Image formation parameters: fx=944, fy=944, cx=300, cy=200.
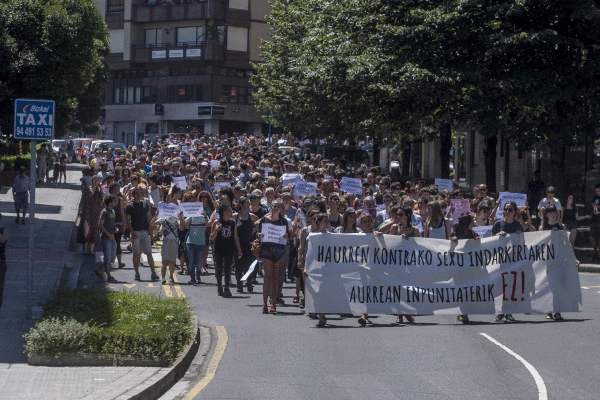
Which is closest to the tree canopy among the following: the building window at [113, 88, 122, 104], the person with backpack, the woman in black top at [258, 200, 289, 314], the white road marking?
the person with backpack

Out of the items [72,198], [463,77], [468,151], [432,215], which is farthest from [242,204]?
[468,151]

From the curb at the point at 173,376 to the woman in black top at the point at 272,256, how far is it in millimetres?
2577

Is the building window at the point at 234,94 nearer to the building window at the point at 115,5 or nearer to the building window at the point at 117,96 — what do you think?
the building window at the point at 117,96

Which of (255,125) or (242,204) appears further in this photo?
(255,125)

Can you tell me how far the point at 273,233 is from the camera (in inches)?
564

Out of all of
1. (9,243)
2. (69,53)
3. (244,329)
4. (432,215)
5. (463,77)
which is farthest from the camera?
(69,53)

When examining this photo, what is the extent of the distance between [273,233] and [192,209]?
337 cm

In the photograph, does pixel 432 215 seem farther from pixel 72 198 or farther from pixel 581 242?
pixel 72 198

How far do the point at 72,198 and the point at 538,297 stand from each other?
81.7 ft

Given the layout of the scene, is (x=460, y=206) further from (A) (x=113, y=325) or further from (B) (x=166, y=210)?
(A) (x=113, y=325)

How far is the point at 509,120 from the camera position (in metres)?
27.0

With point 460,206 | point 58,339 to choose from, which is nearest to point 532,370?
point 58,339

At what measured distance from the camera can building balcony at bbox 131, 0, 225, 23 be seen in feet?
265

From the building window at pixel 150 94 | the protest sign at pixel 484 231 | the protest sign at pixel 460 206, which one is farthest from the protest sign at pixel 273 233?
the building window at pixel 150 94
